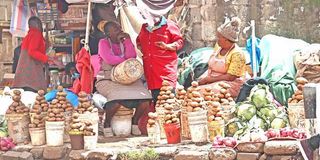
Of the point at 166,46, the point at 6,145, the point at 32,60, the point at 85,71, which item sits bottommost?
the point at 6,145

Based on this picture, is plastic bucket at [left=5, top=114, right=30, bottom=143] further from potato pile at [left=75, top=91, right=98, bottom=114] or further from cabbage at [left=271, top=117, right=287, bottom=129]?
cabbage at [left=271, top=117, right=287, bottom=129]

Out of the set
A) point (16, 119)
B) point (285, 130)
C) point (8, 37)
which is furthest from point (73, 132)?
point (8, 37)

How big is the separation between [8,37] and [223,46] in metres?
6.64

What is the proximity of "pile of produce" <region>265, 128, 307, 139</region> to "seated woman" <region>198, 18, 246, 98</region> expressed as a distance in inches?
59.3

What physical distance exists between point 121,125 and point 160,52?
46.0 inches

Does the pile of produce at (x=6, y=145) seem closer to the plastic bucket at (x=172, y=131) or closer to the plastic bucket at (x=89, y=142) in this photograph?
the plastic bucket at (x=89, y=142)

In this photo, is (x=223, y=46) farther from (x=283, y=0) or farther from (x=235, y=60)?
(x=283, y=0)

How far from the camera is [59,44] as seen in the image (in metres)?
12.0

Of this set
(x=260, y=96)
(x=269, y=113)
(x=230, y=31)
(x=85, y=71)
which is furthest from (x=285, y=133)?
(x=85, y=71)

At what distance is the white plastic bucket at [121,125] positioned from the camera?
30.8 feet

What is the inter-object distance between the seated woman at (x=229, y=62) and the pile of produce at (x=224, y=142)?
1.31 meters

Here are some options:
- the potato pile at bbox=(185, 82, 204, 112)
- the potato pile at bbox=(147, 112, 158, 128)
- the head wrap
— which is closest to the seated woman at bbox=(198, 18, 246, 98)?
the head wrap

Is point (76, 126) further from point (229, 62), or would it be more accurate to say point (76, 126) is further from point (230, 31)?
point (230, 31)

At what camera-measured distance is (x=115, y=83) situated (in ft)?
31.1
